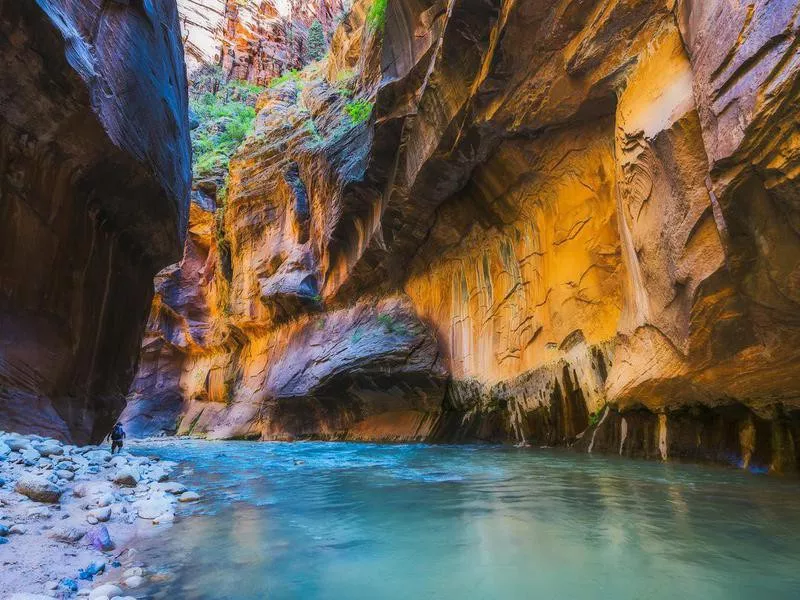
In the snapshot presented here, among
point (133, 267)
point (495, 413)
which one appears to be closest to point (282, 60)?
point (133, 267)

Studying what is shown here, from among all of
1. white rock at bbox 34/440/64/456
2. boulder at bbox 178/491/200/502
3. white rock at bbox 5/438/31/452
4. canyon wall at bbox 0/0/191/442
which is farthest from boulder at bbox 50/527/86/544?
canyon wall at bbox 0/0/191/442

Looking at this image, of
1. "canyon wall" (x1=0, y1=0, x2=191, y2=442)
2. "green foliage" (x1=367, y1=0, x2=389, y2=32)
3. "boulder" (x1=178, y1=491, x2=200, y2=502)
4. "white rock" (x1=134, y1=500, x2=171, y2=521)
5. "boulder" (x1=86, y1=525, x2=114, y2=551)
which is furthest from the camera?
"green foliage" (x1=367, y1=0, x2=389, y2=32)

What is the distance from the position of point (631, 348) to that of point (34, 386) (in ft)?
31.5

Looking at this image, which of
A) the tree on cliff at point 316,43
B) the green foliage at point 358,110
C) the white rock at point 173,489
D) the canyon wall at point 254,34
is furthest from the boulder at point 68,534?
the canyon wall at point 254,34

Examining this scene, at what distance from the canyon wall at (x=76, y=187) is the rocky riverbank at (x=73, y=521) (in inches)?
115

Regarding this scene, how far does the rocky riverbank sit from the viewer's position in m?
2.31

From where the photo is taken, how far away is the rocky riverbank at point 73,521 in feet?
7.59

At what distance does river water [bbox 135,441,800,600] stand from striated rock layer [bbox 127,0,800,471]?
162 cm

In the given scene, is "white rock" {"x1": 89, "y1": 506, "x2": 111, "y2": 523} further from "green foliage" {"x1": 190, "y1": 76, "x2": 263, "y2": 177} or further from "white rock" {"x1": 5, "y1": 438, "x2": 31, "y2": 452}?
"green foliage" {"x1": 190, "y1": 76, "x2": 263, "y2": 177}

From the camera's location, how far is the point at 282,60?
124ft

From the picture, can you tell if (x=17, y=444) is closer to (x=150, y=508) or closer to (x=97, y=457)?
(x=97, y=457)

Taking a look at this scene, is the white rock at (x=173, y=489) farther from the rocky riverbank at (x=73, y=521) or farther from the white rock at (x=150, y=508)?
the white rock at (x=150, y=508)

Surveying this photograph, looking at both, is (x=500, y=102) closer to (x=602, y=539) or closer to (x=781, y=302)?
(x=781, y=302)

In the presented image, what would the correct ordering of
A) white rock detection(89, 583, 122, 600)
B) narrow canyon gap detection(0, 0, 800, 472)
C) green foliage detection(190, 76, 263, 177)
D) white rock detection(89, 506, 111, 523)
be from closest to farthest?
white rock detection(89, 583, 122, 600)
white rock detection(89, 506, 111, 523)
narrow canyon gap detection(0, 0, 800, 472)
green foliage detection(190, 76, 263, 177)
